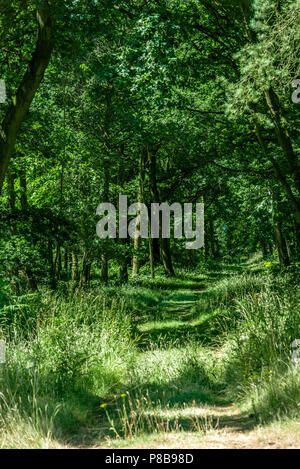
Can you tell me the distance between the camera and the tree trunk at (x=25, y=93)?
8.79 meters

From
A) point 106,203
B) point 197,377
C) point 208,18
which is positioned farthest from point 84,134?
point 197,377

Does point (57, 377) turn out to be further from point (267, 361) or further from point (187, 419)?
point (267, 361)

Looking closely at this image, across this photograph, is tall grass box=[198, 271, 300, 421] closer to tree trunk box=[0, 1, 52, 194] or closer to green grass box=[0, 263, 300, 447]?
green grass box=[0, 263, 300, 447]

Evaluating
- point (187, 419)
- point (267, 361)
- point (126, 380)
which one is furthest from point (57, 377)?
point (267, 361)

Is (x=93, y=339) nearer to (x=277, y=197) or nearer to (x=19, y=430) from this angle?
(x=19, y=430)

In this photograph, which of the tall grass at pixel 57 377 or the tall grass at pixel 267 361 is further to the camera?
the tall grass at pixel 267 361
